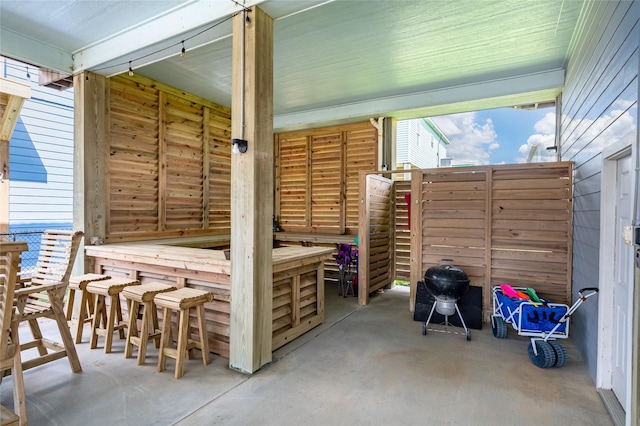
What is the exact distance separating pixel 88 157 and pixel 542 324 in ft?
18.3

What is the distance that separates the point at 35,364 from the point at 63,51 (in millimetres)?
3792

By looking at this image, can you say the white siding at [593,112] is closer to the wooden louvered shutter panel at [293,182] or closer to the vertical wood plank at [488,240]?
the vertical wood plank at [488,240]

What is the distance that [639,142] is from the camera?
74.7 inches

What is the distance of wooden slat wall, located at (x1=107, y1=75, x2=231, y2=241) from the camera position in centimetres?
474

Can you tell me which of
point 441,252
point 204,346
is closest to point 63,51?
point 204,346

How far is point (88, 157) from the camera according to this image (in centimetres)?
430

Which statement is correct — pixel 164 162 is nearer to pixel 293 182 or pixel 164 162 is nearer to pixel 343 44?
pixel 293 182

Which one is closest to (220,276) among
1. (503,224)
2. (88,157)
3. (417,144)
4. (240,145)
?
(240,145)

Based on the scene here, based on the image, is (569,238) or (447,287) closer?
(447,287)

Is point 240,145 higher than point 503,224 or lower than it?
higher

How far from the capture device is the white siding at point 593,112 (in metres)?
2.15

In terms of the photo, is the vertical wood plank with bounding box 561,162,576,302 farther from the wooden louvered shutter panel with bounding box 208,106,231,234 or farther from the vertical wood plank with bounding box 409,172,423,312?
the wooden louvered shutter panel with bounding box 208,106,231,234

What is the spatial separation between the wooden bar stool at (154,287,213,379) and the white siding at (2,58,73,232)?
4.81m

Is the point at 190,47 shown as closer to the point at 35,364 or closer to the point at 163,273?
the point at 163,273
